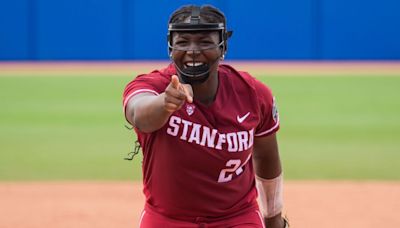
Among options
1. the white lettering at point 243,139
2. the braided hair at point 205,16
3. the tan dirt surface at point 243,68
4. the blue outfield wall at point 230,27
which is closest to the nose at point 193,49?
the braided hair at point 205,16

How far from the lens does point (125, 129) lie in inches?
525

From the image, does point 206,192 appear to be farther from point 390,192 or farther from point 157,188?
point 390,192

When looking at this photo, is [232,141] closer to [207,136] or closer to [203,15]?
[207,136]

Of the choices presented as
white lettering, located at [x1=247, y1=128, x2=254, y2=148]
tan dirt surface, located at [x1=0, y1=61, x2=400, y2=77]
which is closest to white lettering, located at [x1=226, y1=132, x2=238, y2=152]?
white lettering, located at [x1=247, y1=128, x2=254, y2=148]

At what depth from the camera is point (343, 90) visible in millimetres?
18828

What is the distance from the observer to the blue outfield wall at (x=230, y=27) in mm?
26156

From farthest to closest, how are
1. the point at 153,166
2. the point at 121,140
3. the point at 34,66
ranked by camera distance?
the point at 34,66
the point at 121,140
the point at 153,166

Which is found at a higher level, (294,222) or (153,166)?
(153,166)

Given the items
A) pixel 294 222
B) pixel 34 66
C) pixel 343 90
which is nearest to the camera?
pixel 294 222

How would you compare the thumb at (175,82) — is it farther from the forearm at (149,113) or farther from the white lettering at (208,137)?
the white lettering at (208,137)

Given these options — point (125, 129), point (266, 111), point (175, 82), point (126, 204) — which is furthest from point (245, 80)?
point (125, 129)

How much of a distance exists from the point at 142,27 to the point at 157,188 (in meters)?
22.7

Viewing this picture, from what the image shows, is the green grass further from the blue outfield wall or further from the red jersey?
the red jersey

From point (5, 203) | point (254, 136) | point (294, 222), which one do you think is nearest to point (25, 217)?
point (5, 203)
